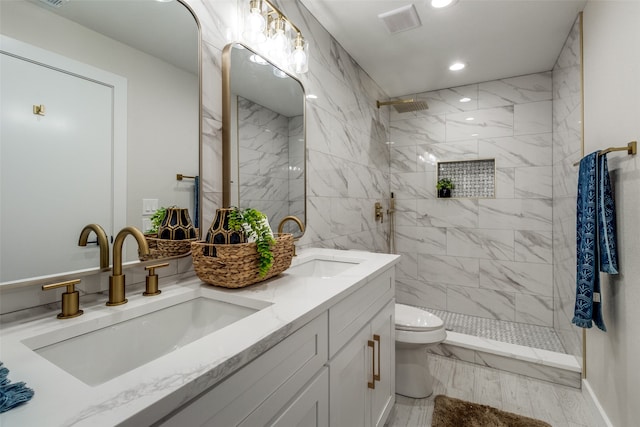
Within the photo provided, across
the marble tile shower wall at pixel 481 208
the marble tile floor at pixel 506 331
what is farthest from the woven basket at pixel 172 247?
the marble tile shower wall at pixel 481 208

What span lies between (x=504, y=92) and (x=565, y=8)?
1.12m

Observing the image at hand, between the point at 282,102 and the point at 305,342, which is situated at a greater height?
the point at 282,102

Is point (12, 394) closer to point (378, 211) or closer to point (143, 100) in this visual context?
point (143, 100)

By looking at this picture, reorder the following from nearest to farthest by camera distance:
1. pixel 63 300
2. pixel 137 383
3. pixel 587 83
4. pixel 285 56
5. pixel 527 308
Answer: pixel 137 383 → pixel 63 300 → pixel 285 56 → pixel 587 83 → pixel 527 308

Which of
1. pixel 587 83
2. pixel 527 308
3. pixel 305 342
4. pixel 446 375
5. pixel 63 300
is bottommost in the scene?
pixel 446 375

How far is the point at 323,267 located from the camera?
1666 mm

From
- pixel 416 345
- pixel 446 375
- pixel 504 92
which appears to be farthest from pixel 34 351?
pixel 504 92

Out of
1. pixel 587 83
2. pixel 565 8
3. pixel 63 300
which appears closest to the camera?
pixel 63 300

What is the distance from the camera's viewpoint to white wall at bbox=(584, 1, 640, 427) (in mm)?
1301

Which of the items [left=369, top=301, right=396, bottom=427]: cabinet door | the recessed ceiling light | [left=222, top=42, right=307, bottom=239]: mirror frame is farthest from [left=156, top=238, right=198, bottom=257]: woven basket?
the recessed ceiling light

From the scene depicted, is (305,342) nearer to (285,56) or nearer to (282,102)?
(282,102)

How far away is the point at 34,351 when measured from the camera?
0.67m

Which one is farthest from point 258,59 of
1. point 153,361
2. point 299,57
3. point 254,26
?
point 153,361

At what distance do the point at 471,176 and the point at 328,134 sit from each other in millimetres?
1894
